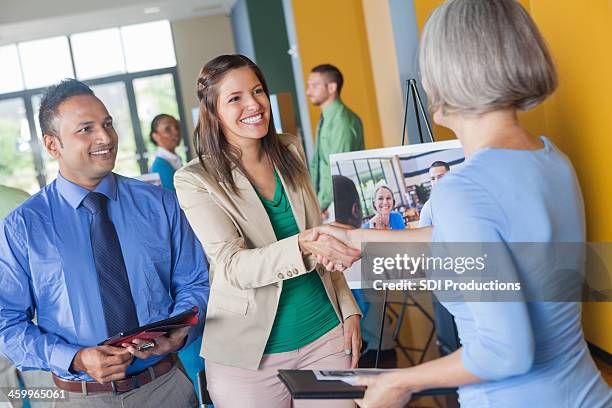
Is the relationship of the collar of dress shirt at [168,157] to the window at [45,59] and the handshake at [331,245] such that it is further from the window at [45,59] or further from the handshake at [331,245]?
the window at [45,59]

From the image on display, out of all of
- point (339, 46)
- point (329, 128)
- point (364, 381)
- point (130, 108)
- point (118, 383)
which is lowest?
point (118, 383)

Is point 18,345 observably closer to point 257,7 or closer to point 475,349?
point 475,349

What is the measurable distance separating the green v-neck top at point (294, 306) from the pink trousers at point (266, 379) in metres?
0.03

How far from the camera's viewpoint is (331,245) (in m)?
2.13

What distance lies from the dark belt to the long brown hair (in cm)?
60

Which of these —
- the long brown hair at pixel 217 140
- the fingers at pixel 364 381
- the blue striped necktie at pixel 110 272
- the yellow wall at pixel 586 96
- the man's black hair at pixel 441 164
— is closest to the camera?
the fingers at pixel 364 381

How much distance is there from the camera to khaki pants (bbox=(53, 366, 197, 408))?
6.51 feet

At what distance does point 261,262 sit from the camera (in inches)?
83.4

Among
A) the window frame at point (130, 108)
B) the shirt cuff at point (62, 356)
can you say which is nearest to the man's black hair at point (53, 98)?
the shirt cuff at point (62, 356)

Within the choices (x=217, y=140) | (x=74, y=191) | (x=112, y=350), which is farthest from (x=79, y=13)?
(x=112, y=350)

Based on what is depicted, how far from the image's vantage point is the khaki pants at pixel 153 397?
199 cm

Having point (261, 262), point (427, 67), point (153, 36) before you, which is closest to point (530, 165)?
point (427, 67)

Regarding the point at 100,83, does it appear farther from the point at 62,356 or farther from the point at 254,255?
the point at 62,356

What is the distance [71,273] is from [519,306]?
4.27 feet
